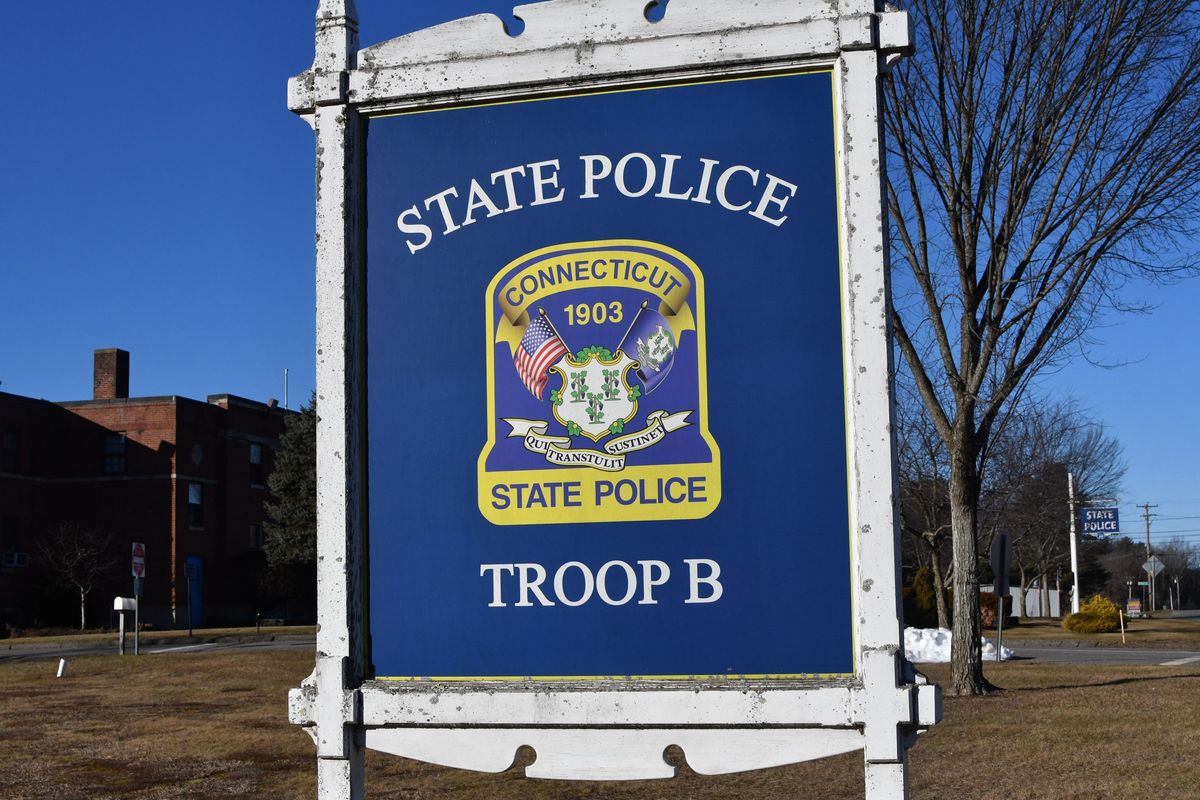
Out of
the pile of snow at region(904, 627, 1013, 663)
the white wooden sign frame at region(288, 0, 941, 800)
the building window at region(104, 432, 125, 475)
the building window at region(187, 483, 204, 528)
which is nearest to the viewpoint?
the white wooden sign frame at region(288, 0, 941, 800)

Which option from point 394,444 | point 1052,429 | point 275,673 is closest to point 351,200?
point 394,444

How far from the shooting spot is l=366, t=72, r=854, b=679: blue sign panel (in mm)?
4211

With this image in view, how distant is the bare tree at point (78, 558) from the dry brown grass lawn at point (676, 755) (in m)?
27.7

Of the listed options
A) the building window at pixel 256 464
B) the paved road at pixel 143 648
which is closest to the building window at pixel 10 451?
the building window at pixel 256 464

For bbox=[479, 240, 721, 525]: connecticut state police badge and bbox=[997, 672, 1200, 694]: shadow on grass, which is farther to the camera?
bbox=[997, 672, 1200, 694]: shadow on grass

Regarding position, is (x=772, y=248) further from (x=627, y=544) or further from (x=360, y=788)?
(x=360, y=788)

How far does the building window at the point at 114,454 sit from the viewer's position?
4762 cm

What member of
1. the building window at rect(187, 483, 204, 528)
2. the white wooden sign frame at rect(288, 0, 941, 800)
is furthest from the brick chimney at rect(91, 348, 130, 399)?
the white wooden sign frame at rect(288, 0, 941, 800)

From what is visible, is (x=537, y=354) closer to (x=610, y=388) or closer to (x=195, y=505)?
(x=610, y=388)

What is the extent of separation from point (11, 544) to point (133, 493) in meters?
4.34

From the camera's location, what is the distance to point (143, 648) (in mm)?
33094

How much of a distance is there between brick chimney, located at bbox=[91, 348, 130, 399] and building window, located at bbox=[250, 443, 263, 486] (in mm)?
5215

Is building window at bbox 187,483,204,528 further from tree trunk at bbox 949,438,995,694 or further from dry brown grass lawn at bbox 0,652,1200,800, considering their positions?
tree trunk at bbox 949,438,995,694

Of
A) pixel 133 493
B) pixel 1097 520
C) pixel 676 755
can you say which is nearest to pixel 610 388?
pixel 676 755
